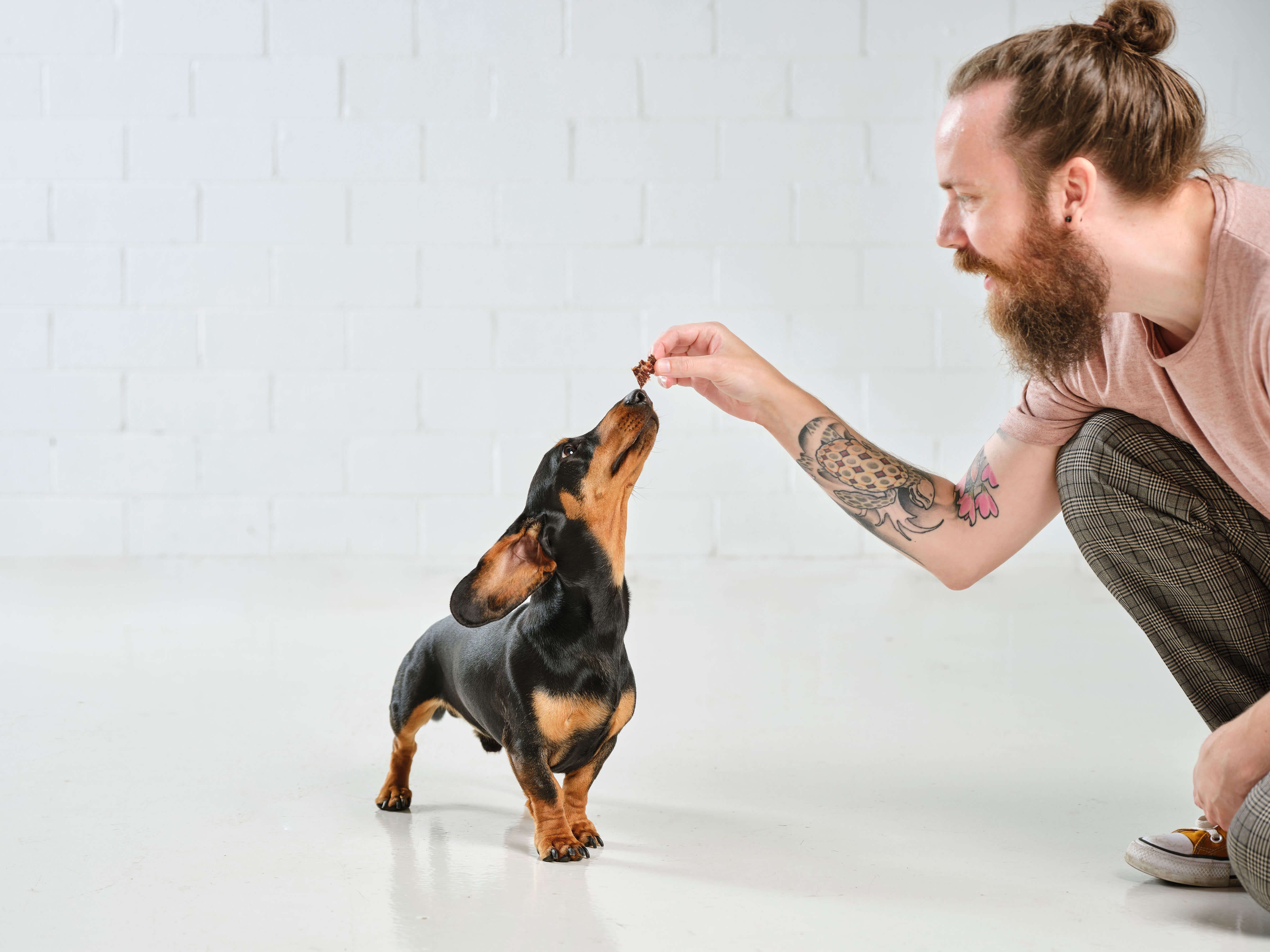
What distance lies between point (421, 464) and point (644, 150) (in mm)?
1420

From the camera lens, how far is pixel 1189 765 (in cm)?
193

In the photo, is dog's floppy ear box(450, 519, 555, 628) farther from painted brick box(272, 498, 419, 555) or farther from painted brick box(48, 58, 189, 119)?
painted brick box(48, 58, 189, 119)

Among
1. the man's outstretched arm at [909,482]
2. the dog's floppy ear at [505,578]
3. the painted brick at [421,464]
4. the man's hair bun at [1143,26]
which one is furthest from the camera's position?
A: the painted brick at [421,464]

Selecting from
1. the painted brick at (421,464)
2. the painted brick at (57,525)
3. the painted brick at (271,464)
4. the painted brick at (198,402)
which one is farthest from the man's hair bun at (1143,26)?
the painted brick at (57,525)

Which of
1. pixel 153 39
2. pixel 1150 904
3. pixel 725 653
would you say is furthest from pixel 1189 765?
pixel 153 39

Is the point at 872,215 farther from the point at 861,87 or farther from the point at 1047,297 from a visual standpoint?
the point at 1047,297

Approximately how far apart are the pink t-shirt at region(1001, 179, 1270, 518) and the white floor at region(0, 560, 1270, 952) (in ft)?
1.82

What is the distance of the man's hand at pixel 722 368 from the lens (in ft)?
5.41

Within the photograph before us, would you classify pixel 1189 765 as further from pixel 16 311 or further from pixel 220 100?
pixel 16 311

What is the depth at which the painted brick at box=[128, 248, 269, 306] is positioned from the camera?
13.7 ft

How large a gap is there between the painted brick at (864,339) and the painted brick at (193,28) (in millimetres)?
2242

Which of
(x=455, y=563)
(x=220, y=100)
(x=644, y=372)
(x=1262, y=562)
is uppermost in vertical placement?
(x=220, y=100)

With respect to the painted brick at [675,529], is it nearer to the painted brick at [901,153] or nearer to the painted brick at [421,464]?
the painted brick at [421,464]

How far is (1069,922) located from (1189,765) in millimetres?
756
